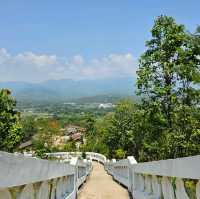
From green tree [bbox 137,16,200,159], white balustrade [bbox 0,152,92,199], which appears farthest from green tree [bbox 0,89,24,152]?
white balustrade [bbox 0,152,92,199]

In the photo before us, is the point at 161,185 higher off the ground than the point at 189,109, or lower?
lower

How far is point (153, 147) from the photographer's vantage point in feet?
84.1

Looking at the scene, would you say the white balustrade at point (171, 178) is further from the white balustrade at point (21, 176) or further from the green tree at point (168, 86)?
the green tree at point (168, 86)

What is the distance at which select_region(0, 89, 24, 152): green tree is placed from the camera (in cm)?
3428

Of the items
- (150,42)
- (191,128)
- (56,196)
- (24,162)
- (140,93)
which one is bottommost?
(56,196)

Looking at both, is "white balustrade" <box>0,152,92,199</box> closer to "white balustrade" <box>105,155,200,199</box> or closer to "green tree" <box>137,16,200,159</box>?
"white balustrade" <box>105,155,200,199</box>

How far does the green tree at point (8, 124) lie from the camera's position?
34.3 m

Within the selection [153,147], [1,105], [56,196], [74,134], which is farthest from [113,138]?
[74,134]

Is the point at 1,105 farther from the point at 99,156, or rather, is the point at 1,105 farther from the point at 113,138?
the point at 99,156

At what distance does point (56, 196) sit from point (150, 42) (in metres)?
20.3

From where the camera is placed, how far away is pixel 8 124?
34.8m

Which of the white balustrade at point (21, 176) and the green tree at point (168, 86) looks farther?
the green tree at point (168, 86)

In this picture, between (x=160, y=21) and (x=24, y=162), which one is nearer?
(x=24, y=162)

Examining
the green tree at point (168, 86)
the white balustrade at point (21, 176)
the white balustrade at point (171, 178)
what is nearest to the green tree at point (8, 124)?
the green tree at point (168, 86)
